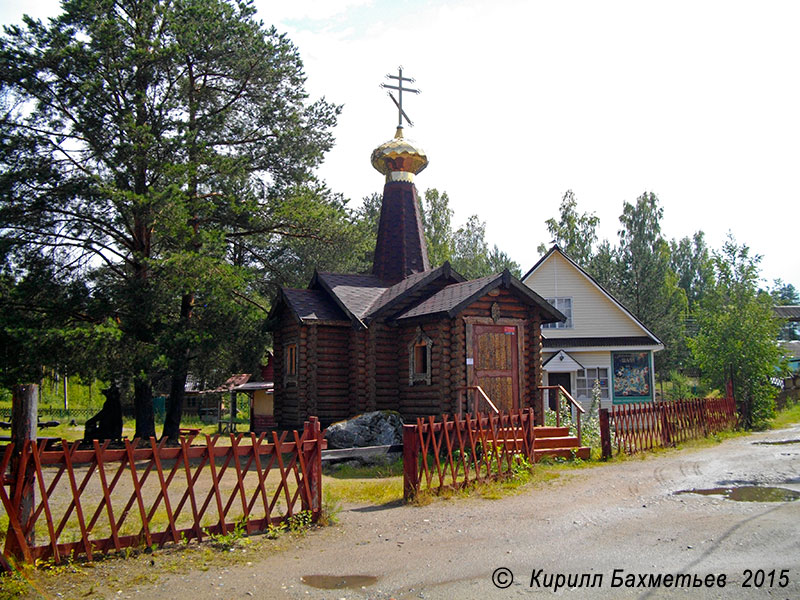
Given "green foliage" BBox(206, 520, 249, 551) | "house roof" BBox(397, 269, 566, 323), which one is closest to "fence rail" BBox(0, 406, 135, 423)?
"house roof" BBox(397, 269, 566, 323)

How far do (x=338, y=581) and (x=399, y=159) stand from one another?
17782mm

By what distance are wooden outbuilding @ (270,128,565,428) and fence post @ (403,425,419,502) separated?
5.76 metres

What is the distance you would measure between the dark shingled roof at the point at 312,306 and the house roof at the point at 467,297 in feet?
6.71

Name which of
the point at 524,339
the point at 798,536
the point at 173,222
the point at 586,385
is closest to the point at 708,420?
the point at 524,339

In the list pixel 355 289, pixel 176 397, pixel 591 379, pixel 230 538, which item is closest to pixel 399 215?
pixel 355 289

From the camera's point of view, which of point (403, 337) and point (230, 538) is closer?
point (230, 538)

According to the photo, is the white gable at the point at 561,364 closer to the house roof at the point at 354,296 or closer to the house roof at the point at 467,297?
the house roof at the point at 354,296

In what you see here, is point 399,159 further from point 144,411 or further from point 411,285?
point 144,411

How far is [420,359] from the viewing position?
708 inches

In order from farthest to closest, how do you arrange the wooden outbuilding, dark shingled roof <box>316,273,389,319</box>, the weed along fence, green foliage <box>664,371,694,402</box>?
green foliage <box>664,371,694,402</box>, dark shingled roof <box>316,273,389,319</box>, the wooden outbuilding, the weed along fence

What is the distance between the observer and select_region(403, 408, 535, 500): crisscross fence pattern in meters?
10.6

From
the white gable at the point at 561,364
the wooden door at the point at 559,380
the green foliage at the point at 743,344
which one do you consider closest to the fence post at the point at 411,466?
the green foliage at the point at 743,344

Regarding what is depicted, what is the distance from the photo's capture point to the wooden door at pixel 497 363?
16953mm

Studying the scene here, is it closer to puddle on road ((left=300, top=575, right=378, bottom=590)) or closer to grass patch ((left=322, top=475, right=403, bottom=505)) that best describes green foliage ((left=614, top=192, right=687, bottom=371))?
grass patch ((left=322, top=475, right=403, bottom=505))
